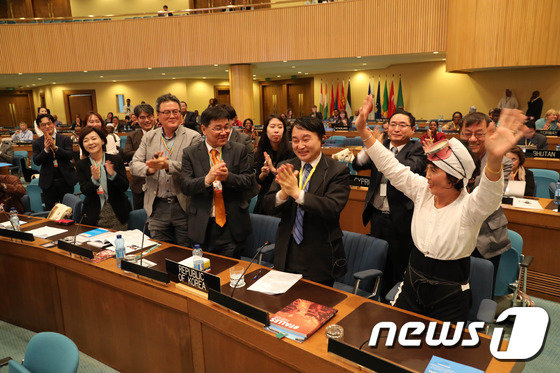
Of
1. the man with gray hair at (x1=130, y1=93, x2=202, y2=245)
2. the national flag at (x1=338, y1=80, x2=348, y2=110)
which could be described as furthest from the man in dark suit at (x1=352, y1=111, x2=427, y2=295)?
the national flag at (x1=338, y1=80, x2=348, y2=110)

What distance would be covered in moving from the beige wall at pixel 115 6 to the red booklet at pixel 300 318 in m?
17.9

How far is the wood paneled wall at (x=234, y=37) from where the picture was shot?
10805 mm

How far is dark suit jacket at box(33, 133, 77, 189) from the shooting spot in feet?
16.5

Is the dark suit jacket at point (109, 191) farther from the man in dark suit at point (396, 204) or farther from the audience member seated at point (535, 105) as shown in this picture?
the audience member seated at point (535, 105)

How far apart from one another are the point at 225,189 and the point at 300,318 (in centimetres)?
132

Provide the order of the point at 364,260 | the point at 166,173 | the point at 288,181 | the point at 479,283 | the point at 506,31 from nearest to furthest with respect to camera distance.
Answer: the point at 288,181, the point at 479,283, the point at 364,260, the point at 166,173, the point at 506,31

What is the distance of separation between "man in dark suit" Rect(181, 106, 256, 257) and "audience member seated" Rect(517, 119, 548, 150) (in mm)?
6030

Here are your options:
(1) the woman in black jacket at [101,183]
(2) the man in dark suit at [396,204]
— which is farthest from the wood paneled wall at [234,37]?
(1) the woman in black jacket at [101,183]

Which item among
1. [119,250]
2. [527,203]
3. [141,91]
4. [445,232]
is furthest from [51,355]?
[141,91]

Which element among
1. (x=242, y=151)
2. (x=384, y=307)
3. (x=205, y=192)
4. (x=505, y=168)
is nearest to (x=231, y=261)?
(x=205, y=192)

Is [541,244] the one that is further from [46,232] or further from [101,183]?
[46,232]

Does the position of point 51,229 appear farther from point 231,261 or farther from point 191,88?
point 191,88

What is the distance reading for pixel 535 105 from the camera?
1197cm

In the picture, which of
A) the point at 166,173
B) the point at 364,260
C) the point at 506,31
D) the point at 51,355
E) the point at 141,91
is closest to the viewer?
the point at 51,355
